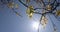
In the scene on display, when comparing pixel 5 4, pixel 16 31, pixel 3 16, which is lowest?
pixel 16 31

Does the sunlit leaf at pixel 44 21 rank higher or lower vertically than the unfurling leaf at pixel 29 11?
lower

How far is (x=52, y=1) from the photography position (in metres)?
Result: 1.80

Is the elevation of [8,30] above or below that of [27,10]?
below

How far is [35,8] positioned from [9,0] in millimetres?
317

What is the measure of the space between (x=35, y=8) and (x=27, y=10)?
0.10 m

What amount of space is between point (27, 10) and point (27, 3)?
8 centimetres

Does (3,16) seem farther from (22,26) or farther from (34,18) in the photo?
(34,18)

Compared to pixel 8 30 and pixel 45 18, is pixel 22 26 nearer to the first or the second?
pixel 8 30

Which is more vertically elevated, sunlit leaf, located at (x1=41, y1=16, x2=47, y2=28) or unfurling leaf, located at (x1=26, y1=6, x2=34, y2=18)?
unfurling leaf, located at (x1=26, y1=6, x2=34, y2=18)

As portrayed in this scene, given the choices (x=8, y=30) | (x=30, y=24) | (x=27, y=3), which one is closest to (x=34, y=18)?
(x=30, y=24)

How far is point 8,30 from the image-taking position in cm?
180

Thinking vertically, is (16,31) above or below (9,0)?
below

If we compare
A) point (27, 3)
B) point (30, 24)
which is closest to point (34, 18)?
point (30, 24)

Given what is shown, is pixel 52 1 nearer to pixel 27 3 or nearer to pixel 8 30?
pixel 27 3
